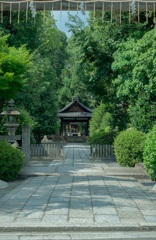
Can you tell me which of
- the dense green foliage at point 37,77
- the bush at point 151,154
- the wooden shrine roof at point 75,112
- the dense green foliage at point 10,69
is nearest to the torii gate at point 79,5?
the dense green foliage at point 10,69

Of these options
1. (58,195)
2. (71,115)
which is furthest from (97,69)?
(71,115)

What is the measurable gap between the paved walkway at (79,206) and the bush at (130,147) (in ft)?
15.2

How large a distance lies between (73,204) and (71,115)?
3719cm

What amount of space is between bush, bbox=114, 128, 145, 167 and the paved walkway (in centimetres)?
463

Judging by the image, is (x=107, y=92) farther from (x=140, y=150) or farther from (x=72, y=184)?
(x=72, y=184)

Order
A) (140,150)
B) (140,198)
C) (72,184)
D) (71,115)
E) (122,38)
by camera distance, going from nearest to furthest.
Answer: (140,198), (72,184), (140,150), (122,38), (71,115)

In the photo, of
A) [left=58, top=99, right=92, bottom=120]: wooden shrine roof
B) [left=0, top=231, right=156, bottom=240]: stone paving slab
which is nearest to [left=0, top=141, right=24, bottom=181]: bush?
[left=0, top=231, right=156, bottom=240]: stone paving slab

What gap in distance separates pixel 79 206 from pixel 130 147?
9.14 m

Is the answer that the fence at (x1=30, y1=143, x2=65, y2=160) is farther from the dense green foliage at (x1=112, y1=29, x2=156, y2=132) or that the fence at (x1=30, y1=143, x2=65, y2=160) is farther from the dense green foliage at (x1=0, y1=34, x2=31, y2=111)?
the dense green foliage at (x1=0, y1=34, x2=31, y2=111)

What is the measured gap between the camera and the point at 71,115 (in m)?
44.9

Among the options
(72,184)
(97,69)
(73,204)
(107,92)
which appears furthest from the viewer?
(107,92)

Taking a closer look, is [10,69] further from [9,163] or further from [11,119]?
[11,119]

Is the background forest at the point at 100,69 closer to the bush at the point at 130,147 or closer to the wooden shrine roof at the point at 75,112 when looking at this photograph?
the bush at the point at 130,147

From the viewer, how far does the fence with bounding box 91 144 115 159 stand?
2066 centimetres
